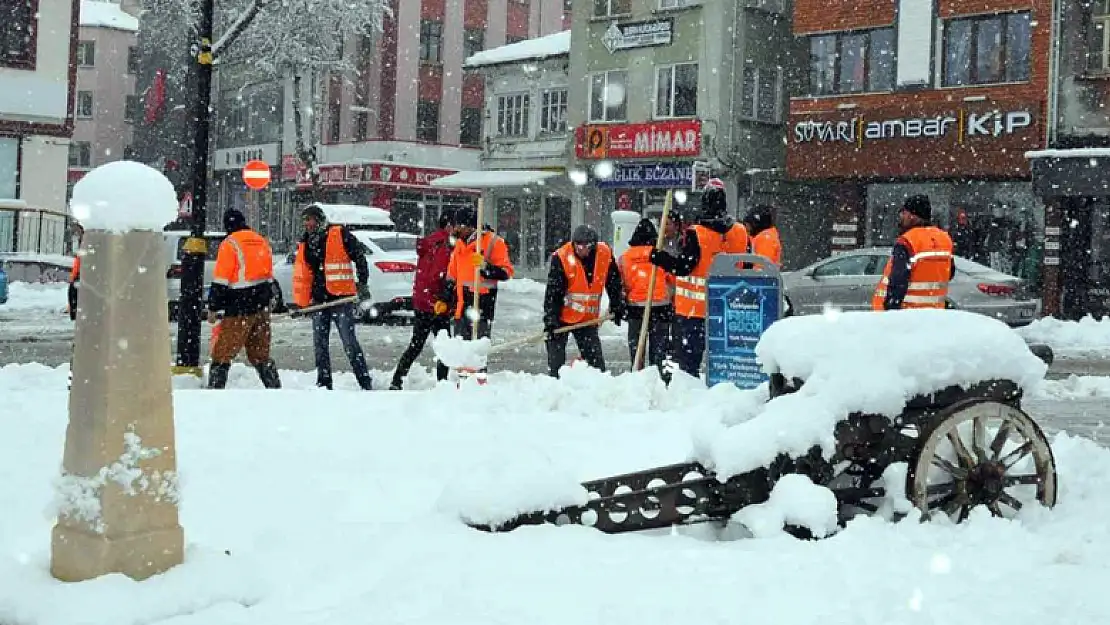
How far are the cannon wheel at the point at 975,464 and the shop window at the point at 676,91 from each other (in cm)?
2657

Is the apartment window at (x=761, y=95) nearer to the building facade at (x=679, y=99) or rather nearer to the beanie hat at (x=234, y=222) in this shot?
the building facade at (x=679, y=99)

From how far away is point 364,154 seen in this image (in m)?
43.1

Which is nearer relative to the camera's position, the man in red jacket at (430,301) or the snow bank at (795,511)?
the snow bank at (795,511)

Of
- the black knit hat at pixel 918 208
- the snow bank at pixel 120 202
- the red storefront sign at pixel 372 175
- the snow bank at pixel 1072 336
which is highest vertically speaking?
the red storefront sign at pixel 372 175

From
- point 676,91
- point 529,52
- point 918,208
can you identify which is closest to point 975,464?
point 918,208

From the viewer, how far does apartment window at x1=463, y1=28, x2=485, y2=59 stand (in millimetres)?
45688

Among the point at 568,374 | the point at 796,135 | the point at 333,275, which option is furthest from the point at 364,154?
the point at 568,374

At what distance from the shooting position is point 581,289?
403 inches

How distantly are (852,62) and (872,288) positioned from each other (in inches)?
377

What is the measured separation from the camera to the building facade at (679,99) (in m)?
30.5

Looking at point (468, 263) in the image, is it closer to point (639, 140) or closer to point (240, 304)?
point (240, 304)

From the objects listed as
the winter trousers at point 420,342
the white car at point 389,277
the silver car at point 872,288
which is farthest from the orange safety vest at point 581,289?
the white car at point 389,277

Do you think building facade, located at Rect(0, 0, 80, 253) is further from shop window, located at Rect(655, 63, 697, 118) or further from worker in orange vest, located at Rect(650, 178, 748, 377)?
worker in orange vest, located at Rect(650, 178, 748, 377)

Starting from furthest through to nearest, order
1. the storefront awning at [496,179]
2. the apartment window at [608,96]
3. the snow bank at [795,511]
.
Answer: the storefront awning at [496,179] < the apartment window at [608,96] < the snow bank at [795,511]
